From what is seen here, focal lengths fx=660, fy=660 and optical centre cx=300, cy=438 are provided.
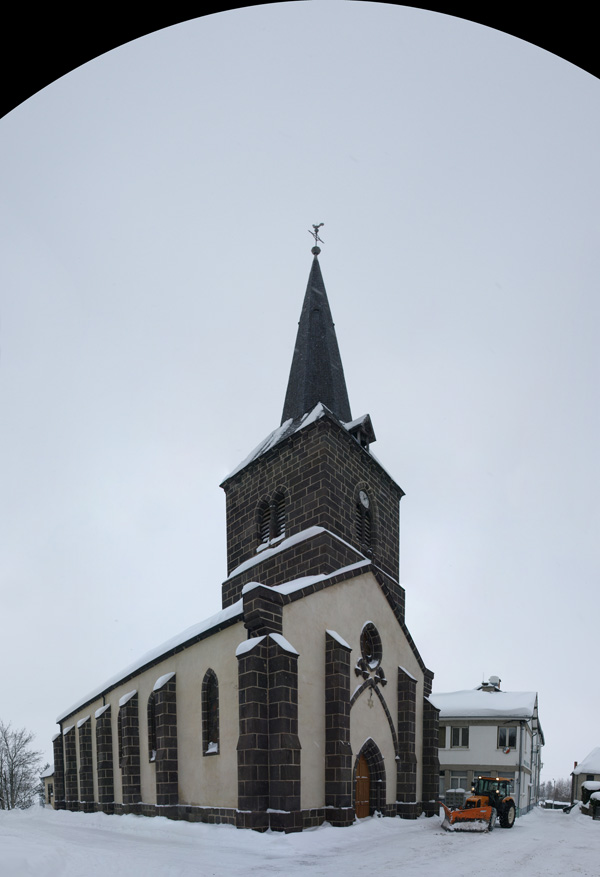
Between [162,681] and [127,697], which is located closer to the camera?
[162,681]

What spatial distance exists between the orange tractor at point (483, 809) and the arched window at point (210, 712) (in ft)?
23.2

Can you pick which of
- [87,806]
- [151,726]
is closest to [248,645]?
[151,726]

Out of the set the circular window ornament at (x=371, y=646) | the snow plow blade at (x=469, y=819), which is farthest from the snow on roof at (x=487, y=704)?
the snow plow blade at (x=469, y=819)

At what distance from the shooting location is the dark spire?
2673 cm

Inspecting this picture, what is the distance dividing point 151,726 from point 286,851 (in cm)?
1080

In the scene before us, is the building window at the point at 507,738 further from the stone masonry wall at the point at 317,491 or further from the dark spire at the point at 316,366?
the dark spire at the point at 316,366

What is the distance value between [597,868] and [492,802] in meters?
7.83

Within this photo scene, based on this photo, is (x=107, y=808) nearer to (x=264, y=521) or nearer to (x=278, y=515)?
(x=264, y=521)

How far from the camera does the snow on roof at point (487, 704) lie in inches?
1441

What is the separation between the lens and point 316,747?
17875 mm

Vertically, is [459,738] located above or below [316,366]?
below

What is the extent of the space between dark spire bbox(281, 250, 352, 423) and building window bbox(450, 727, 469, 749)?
21.3 meters

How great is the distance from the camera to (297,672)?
683 inches

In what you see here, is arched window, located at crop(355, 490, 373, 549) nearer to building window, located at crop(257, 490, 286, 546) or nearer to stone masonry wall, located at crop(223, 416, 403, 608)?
stone masonry wall, located at crop(223, 416, 403, 608)
